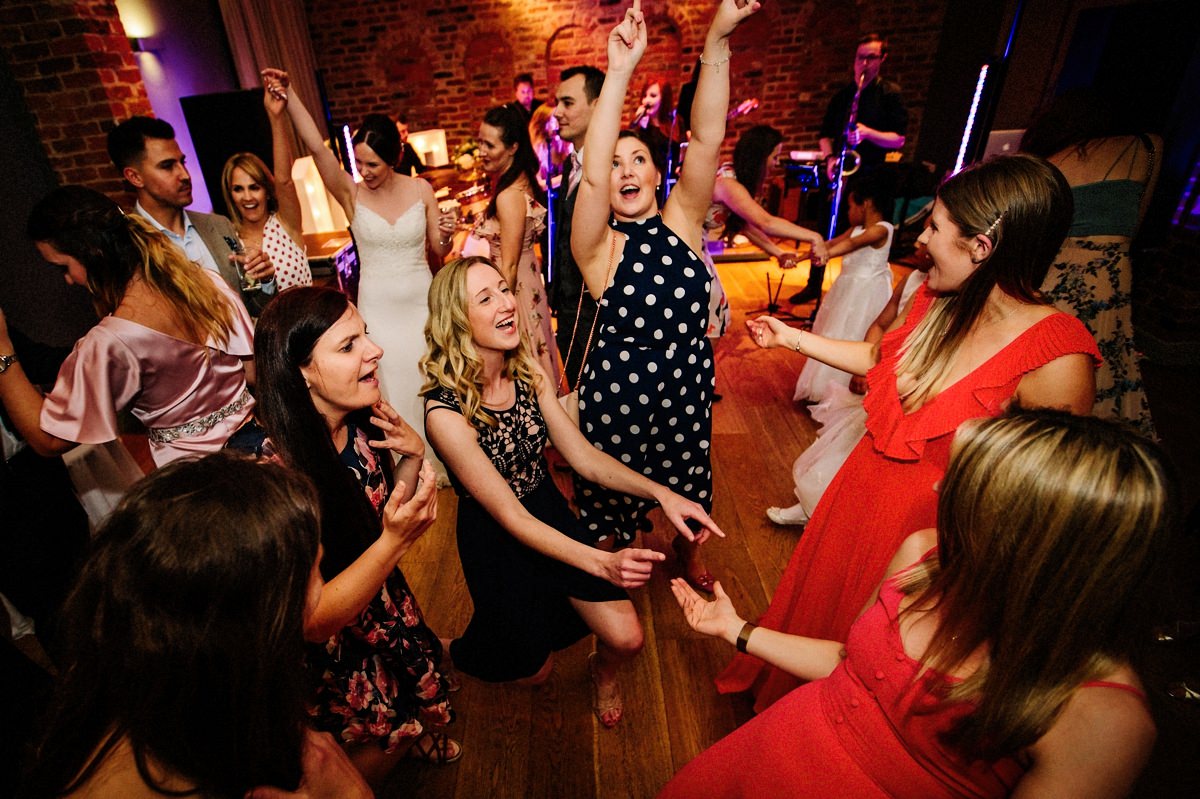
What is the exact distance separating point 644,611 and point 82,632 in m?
1.93

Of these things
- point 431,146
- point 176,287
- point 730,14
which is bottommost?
point 176,287

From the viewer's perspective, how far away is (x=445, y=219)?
3.29 metres

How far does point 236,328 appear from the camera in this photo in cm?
207

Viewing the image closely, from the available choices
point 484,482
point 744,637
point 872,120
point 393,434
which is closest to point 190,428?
point 393,434

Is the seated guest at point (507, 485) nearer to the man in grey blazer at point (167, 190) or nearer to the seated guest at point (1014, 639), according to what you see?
the seated guest at point (1014, 639)

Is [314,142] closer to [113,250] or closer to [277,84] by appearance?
[277,84]

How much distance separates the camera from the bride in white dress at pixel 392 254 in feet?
9.66

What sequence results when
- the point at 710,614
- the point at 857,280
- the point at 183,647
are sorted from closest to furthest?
the point at 183,647 < the point at 710,614 < the point at 857,280

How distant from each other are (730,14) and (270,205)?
2.64m

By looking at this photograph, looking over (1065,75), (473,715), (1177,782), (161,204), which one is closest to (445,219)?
(161,204)

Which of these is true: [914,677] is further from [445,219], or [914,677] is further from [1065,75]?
[1065,75]

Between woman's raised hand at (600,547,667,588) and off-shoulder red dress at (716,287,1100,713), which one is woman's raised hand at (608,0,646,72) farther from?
woman's raised hand at (600,547,667,588)

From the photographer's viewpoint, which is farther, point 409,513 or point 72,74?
point 72,74

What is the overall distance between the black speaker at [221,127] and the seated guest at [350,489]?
3917 millimetres
